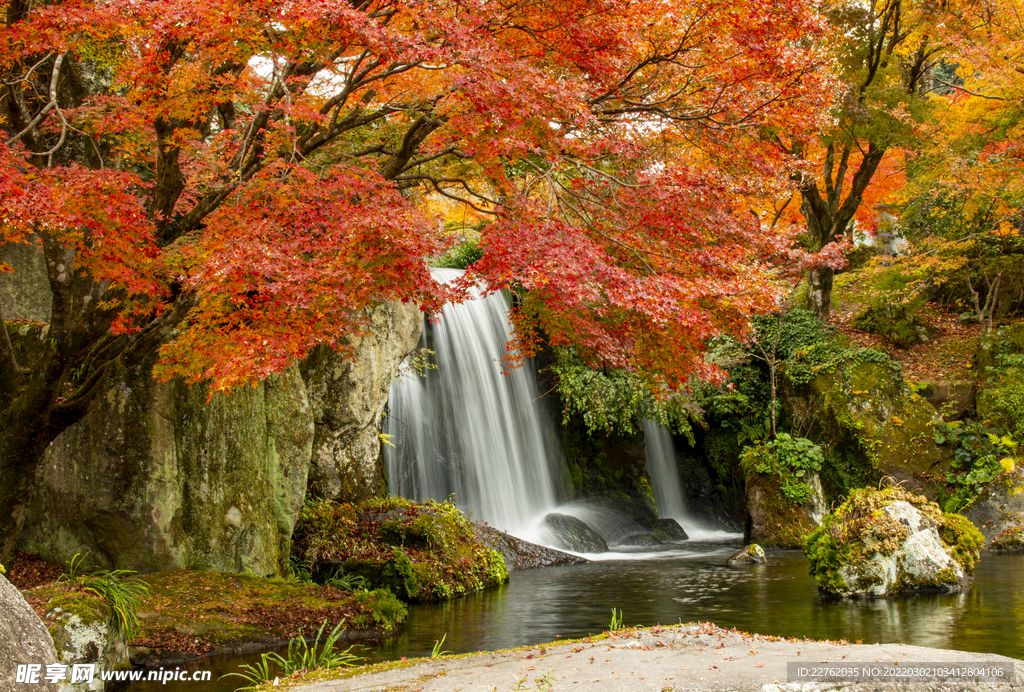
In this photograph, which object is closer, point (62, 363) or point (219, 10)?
point (219, 10)

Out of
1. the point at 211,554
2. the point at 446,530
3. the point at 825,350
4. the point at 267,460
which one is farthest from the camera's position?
the point at 825,350

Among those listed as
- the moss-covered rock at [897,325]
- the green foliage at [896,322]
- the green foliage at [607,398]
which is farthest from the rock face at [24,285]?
the moss-covered rock at [897,325]

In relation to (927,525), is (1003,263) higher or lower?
higher

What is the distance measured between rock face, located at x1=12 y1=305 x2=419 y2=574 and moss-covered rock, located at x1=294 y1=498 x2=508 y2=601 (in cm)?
82

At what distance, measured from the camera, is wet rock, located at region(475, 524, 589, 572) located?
11344mm

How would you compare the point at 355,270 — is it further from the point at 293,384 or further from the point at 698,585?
the point at 698,585

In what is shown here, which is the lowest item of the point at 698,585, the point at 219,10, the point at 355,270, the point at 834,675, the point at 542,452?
the point at 698,585

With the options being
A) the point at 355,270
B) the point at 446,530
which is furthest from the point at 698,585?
the point at 355,270

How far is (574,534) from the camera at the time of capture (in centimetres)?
1338

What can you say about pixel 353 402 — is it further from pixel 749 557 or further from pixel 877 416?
pixel 877 416

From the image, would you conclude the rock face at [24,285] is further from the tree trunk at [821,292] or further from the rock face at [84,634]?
the tree trunk at [821,292]

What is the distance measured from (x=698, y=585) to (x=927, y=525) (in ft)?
9.21

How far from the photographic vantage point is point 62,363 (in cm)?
629

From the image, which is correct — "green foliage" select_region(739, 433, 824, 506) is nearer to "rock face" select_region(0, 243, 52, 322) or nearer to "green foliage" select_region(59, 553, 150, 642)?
"green foliage" select_region(59, 553, 150, 642)
